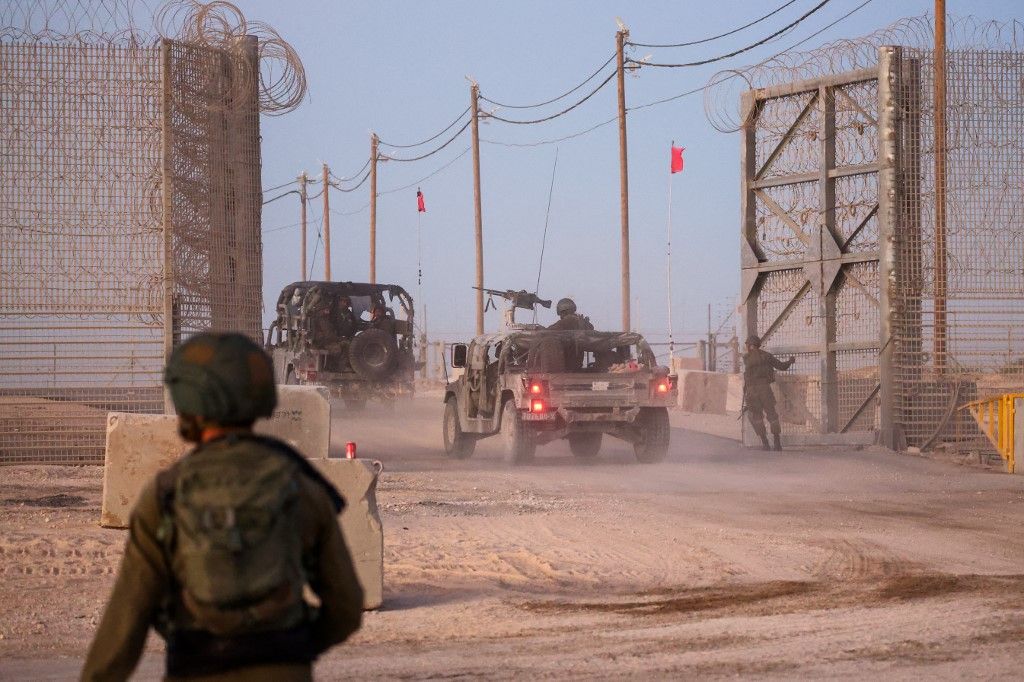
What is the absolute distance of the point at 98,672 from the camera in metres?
2.88

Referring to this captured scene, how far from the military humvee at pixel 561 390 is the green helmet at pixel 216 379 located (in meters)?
15.4

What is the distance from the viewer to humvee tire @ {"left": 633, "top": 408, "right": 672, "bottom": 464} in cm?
1923

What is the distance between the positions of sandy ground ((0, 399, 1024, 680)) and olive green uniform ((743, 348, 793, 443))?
3846 millimetres

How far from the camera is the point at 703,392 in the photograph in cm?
3316

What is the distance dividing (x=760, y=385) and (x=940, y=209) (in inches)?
144

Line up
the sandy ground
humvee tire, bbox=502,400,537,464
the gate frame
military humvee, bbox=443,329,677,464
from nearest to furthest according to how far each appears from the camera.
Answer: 1. the sandy ground
2. military humvee, bbox=443,329,677,464
3. humvee tire, bbox=502,400,537,464
4. the gate frame

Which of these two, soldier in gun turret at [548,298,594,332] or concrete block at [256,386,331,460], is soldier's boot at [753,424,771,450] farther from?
concrete block at [256,386,331,460]

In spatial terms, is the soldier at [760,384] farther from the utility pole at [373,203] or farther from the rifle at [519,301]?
the utility pole at [373,203]

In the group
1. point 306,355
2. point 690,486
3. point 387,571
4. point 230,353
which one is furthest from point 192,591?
point 306,355

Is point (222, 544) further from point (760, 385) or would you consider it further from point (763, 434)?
point (763, 434)

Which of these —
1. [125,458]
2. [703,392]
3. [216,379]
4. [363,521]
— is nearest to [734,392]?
[703,392]

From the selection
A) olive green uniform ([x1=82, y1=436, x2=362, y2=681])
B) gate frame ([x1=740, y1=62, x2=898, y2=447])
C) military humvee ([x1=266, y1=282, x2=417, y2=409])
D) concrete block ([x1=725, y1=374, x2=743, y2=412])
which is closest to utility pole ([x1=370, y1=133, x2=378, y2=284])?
concrete block ([x1=725, y1=374, x2=743, y2=412])

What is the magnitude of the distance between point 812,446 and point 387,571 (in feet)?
42.9

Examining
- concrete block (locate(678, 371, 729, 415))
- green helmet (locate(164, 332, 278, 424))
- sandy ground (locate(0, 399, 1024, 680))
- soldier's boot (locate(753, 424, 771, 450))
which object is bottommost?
sandy ground (locate(0, 399, 1024, 680))
